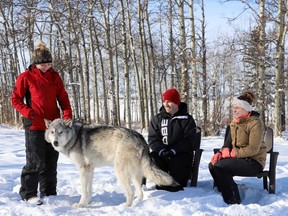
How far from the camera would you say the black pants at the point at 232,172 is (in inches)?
156

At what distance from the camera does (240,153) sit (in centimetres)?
399

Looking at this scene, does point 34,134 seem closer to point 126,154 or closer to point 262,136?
point 126,154

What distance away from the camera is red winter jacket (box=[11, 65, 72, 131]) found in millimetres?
3863

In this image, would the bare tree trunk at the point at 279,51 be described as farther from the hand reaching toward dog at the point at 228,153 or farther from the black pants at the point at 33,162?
the black pants at the point at 33,162

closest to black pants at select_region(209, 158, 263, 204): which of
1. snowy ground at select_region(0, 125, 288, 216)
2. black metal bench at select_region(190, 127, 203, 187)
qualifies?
snowy ground at select_region(0, 125, 288, 216)

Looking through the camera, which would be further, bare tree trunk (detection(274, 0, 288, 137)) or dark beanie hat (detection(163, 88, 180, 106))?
bare tree trunk (detection(274, 0, 288, 137))

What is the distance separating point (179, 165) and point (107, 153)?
3.83 ft

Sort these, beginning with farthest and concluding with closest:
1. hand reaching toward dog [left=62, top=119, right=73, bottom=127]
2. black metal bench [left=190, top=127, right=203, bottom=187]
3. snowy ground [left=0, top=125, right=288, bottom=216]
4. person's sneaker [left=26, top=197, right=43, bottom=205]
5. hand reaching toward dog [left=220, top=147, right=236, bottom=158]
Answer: black metal bench [left=190, top=127, right=203, bottom=187] < hand reaching toward dog [left=220, top=147, right=236, bottom=158] < hand reaching toward dog [left=62, top=119, right=73, bottom=127] < person's sneaker [left=26, top=197, right=43, bottom=205] < snowy ground [left=0, top=125, right=288, bottom=216]

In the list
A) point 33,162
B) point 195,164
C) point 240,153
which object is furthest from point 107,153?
point 240,153

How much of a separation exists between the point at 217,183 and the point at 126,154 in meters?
1.29

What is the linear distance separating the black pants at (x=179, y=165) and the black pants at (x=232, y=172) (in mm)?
624

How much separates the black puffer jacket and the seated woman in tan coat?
0.60m

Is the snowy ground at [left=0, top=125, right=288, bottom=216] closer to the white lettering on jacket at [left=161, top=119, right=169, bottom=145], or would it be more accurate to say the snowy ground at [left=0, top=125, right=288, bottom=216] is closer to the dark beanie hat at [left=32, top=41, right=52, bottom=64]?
the white lettering on jacket at [left=161, top=119, right=169, bottom=145]

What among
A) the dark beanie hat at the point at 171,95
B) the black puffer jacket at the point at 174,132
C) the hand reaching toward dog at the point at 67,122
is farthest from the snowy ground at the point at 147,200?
the dark beanie hat at the point at 171,95
